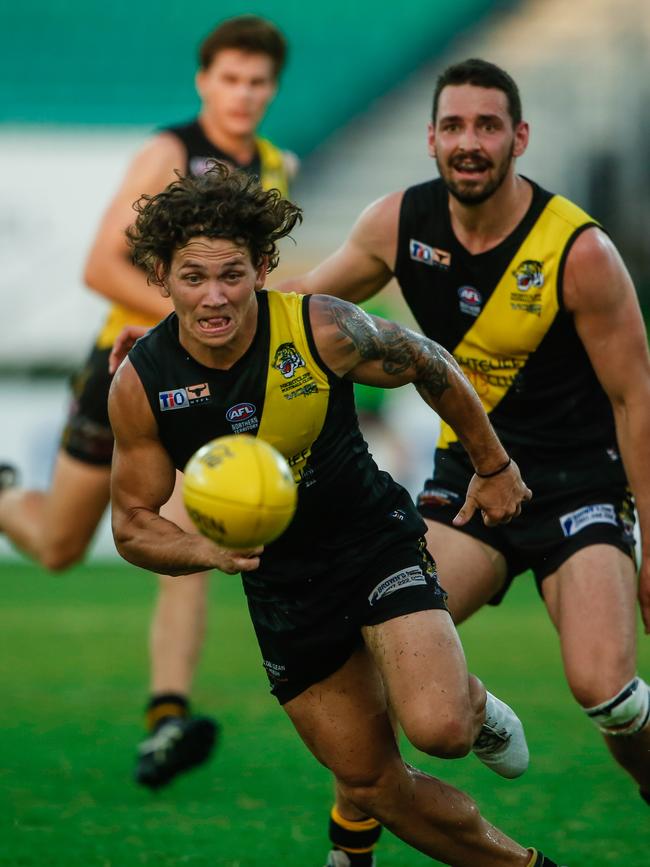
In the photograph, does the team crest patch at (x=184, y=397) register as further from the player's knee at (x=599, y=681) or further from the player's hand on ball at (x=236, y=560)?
the player's knee at (x=599, y=681)

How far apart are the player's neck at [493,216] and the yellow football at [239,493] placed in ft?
5.88

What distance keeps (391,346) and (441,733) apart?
1.16 meters

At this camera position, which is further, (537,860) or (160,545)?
(537,860)

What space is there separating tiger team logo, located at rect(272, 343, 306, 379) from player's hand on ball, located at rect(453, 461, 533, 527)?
27.5 inches

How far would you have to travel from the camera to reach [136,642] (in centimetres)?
1088

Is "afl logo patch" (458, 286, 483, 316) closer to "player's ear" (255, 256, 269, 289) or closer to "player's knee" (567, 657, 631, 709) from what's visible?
"player's ear" (255, 256, 269, 289)

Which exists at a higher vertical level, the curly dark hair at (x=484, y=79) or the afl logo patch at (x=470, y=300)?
the curly dark hair at (x=484, y=79)

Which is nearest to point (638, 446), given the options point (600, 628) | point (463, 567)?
point (600, 628)

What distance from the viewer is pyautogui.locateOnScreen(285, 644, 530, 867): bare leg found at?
4.48 meters

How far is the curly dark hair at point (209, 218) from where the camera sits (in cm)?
442

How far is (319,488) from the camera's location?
463 cm

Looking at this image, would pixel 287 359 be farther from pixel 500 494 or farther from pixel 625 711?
pixel 625 711

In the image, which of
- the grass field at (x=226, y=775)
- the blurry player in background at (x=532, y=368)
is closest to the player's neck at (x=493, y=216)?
the blurry player in background at (x=532, y=368)

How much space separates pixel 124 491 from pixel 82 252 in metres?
12.0
